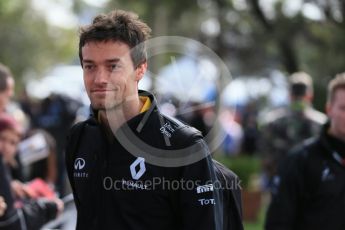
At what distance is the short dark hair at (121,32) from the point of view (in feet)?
12.0

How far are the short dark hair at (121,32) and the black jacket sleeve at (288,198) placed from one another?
87.7 inches

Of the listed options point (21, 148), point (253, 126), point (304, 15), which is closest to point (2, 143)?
point (21, 148)

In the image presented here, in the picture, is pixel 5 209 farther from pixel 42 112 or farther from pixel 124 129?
pixel 42 112

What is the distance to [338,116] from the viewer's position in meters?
5.77

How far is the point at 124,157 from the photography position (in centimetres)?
364

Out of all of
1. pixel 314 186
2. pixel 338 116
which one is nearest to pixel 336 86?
pixel 338 116

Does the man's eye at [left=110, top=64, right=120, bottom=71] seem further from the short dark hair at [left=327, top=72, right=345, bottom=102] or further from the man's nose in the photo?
the short dark hair at [left=327, top=72, right=345, bottom=102]

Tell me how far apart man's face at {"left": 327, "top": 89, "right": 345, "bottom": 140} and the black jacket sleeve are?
333 millimetres

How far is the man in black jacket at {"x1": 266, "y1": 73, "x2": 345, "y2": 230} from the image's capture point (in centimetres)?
555

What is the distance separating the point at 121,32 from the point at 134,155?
21.7 inches

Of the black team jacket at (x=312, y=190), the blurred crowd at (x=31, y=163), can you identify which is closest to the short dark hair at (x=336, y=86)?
the black team jacket at (x=312, y=190)

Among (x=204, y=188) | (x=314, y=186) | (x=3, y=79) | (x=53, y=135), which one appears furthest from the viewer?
(x=53, y=135)

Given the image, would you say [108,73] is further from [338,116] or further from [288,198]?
[338,116]

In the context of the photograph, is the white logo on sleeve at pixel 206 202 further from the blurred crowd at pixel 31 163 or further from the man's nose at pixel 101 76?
the blurred crowd at pixel 31 163
